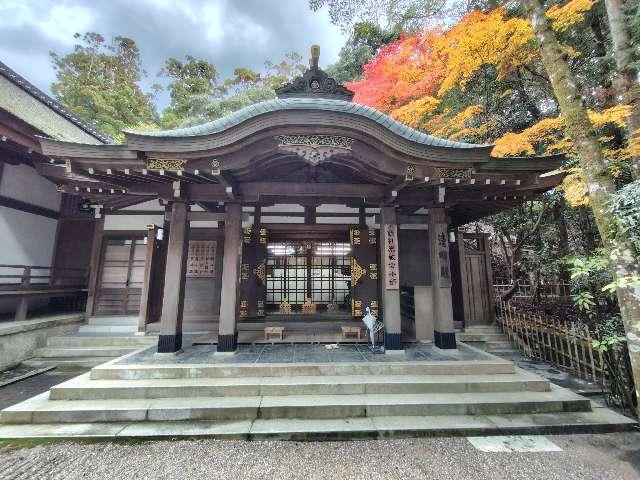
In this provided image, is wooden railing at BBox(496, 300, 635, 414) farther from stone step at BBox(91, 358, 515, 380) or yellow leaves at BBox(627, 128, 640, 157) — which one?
yellow leaves at BBox(627, 128, 640, 157)

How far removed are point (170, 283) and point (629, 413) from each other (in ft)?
26.6

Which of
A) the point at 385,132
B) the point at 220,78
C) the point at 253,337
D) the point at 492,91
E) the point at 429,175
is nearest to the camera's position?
the point at 385,132

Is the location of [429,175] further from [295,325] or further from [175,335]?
[175,335]

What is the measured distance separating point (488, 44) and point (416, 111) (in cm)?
329

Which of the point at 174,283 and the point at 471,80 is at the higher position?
the point at 471,80

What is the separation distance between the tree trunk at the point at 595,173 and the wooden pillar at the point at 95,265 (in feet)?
36.8

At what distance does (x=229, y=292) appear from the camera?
5.82 m

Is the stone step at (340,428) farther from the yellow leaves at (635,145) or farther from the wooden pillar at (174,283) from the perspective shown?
the yellow leaves at (635,145)

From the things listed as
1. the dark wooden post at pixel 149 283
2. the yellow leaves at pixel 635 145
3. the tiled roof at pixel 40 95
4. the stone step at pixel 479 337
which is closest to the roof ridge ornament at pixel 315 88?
the dark wooden post at pixel 149 283

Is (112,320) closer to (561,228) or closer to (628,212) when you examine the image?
(628,212)

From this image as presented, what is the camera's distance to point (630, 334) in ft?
12.1

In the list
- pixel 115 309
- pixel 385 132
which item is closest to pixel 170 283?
pixel 115 309

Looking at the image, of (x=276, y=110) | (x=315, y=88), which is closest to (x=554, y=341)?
(x=276, y=110)

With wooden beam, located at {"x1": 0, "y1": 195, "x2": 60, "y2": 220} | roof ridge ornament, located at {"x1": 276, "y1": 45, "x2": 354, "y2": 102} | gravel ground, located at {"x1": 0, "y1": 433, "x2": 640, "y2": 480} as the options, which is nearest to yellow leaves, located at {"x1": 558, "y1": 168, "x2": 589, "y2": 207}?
gravel ground, located at {"x1": 0, "y1": 433, "x2": 640, "y2": 480}
